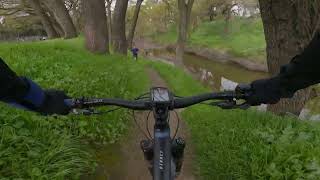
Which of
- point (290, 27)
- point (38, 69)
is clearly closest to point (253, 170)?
point (290, 27)

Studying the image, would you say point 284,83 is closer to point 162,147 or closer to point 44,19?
point 162,147

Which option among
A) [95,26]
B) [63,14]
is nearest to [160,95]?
[95,26]

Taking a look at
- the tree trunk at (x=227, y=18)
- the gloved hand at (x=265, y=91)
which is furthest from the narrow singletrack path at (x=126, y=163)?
the tree trunk at (x=227, y=18)

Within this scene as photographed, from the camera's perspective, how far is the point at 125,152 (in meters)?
5.63

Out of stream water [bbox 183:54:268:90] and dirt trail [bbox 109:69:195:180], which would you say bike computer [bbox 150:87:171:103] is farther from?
stream water [bbox 183:54:268:90]

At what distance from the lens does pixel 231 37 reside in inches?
1702

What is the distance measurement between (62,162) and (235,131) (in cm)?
227

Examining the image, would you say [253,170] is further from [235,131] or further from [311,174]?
[235,131]

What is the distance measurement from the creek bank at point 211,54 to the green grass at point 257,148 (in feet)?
87.8

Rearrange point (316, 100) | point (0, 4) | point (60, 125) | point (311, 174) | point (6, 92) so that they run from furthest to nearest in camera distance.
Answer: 1. point (0, 4)
2. point (316, 100)
3. point (60, 125)
4. point (311, 174)
5. point (6, 92)

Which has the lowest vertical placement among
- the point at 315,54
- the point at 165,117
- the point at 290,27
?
the point at 165,117

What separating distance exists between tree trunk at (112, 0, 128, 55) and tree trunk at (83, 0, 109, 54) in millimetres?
5304

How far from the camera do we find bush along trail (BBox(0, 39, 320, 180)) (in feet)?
12.1

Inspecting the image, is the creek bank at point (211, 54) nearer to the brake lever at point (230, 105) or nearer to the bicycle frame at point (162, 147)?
the brake lever at point (230, 105)
